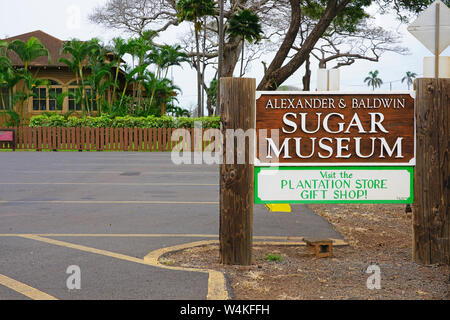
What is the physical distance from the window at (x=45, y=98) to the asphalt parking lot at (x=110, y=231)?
2596 cm

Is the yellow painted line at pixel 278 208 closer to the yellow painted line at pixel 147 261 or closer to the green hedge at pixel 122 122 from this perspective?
the yellow painted line at pixel 147 261

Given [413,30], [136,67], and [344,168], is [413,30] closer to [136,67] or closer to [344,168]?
[344,168]

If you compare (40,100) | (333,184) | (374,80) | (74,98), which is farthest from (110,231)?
(374,80)

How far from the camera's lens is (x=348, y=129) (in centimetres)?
595

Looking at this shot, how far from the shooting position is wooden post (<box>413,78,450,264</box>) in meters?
5.80

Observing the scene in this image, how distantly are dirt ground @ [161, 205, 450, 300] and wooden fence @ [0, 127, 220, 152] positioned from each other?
23247 mm

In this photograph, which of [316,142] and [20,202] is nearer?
[316,142]

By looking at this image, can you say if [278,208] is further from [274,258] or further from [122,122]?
[122,122]

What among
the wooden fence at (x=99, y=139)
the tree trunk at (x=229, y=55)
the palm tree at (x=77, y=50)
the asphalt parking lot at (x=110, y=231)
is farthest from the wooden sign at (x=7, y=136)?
the tree trunk at (x=229, y=55)

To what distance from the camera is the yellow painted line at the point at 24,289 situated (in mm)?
4578

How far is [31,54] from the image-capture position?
109 ft
